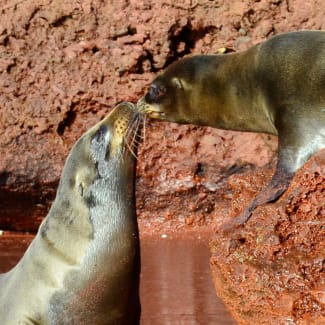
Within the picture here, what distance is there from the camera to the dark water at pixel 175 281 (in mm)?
7906

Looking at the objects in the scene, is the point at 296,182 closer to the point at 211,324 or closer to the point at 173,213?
the point at 211,324

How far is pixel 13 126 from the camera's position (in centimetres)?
1047

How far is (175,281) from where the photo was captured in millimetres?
8875

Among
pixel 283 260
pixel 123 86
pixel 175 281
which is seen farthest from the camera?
pixel 123 86

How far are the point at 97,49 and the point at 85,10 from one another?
0.37m

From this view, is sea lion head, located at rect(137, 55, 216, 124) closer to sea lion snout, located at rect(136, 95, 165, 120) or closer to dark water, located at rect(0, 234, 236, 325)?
sea lion snout, located at rect(136, 95, 165, 120)

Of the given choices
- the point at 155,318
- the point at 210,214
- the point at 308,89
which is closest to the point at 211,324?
the point at 155,318

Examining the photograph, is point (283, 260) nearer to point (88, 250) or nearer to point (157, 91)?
point (88, 250)

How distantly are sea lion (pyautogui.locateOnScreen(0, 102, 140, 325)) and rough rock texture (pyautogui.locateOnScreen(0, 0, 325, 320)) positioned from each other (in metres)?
3.53

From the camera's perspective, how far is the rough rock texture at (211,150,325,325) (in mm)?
6062

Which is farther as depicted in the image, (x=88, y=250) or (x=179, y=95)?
(x=179, y=95)

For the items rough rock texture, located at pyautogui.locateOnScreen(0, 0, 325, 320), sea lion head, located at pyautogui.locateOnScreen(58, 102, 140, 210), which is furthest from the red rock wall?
sea lion head, located at pyautogui.locateOnScreen(58, 102, 140, 210)

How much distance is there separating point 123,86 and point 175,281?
2253mm

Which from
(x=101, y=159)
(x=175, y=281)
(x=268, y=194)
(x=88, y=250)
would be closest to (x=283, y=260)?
(x=268, y=194)
